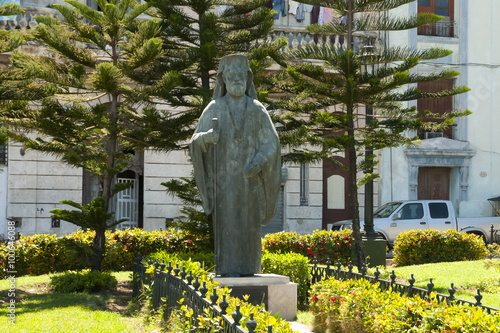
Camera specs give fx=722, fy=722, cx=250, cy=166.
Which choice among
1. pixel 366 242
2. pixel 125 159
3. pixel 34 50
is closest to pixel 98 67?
pixel 125 159

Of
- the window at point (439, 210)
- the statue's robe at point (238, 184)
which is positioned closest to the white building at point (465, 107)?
the window at point (439, 210)

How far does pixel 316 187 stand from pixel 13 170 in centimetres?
960

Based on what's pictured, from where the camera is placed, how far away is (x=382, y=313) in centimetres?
669

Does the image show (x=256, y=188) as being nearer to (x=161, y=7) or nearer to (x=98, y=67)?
(x=98, y=67)

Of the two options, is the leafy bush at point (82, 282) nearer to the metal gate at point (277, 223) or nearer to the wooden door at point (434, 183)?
the metal gate at point (277, 223)

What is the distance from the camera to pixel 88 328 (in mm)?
8055

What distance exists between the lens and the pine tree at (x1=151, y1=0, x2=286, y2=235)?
14.0 meters

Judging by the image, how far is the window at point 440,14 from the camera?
86.2 feet

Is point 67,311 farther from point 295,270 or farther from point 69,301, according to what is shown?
point 295,270

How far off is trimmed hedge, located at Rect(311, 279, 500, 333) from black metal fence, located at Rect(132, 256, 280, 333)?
1.58 m

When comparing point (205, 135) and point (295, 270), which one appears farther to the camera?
point (295, 270)

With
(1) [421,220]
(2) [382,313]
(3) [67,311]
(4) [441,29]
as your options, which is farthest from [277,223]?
(2) [382,313]

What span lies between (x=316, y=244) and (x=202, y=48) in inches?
218

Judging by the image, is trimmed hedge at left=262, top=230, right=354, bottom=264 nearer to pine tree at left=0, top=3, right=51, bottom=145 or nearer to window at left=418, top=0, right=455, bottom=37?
pine tree at left=0, top=3, right=51, bottom=145
